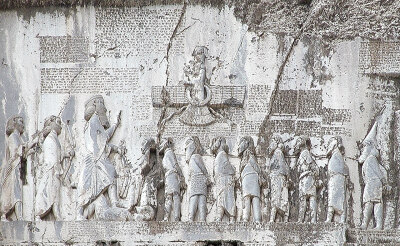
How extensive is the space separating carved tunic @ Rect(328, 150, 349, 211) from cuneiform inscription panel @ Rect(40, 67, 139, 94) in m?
2.18

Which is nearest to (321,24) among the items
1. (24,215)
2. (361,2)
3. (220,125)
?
(361,2)

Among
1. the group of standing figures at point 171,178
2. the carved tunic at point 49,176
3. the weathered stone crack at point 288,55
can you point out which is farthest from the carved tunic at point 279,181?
the carved tunic at point 49,176

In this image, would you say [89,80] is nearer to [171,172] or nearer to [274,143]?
[171,172]

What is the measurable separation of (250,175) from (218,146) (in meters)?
0.45

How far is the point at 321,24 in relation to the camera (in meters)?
14.7

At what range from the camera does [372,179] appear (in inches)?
559

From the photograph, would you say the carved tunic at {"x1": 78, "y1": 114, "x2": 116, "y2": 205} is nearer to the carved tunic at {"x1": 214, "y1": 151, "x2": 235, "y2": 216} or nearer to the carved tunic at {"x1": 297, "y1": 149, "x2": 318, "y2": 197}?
the carved tunic at {"x1": 214, "y1": 151, "x2": 235, "y2": 216}

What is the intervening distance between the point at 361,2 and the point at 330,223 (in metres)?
2.36

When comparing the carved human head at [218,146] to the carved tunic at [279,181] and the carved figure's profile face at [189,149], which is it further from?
the carved tunic at [279,181]

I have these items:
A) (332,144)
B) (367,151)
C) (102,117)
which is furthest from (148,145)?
(367,151)

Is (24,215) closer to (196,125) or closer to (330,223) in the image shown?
(196,125)

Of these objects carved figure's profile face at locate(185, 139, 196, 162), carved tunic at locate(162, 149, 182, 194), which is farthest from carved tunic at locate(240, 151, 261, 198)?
carved tunic at locate(162, 149, 182, 194)

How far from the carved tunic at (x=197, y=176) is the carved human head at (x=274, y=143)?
694 millimetres

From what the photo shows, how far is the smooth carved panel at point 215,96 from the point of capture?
1452 centimetres
